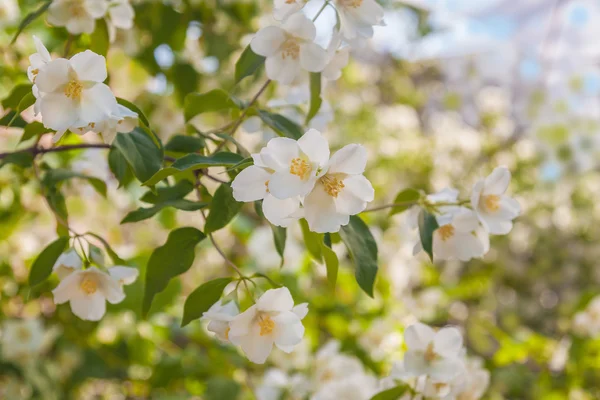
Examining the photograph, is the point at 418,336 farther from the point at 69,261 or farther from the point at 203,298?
the point at 69,261

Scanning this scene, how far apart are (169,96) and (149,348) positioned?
0.57 m

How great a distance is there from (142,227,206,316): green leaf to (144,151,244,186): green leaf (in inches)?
Result: 3.4

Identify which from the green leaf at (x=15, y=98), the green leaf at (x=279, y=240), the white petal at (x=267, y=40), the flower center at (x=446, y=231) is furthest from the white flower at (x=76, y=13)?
the flower center at (x=446, y=231)

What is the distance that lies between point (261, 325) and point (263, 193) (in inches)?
4.9

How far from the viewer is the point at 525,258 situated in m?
2.83

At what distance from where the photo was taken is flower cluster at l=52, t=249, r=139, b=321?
0.57 m

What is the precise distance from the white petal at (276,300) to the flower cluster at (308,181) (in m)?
0.06

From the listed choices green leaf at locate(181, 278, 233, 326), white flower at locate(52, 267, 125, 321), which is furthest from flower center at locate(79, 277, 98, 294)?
green leaf at locate(181, 278, 233, 326)

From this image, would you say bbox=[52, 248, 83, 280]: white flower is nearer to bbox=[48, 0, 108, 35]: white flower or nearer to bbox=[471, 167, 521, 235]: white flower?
bbox=[48, 0, 108, 35]: white flower

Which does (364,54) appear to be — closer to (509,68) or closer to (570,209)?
(509,68)

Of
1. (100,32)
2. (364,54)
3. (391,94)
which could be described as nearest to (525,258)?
(391,94)

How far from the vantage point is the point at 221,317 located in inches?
19.9

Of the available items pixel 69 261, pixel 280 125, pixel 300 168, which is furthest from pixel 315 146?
pixel 69 261

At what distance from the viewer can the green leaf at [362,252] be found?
51 cm
